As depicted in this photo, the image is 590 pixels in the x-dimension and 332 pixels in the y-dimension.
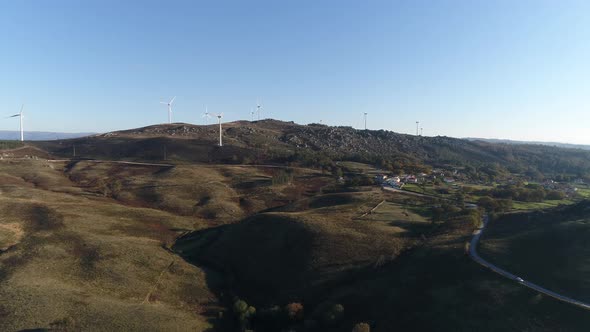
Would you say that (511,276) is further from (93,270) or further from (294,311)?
(93,270)

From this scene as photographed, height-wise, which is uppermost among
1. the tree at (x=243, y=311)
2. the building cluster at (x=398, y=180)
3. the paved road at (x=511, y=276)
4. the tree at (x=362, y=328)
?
the building cluster at (x=398, y=180)

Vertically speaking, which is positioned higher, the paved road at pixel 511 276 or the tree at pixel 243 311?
the paved road at pixel 511 276

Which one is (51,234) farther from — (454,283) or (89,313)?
(454,283)

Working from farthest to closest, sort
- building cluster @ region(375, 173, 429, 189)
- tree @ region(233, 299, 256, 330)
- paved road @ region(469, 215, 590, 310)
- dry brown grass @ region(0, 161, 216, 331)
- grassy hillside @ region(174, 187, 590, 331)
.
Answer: building cluster @ region(375, 173, 429, 189), tree @ region(233, 299, 256, 330), dry brown grass @ region(0, 161, 216, 331), grassy hillside @ region(174, 187, 590, 331), paved road @ region(469, 215, 590, 310)

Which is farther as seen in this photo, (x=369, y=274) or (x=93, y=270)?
(x=93, y=270)

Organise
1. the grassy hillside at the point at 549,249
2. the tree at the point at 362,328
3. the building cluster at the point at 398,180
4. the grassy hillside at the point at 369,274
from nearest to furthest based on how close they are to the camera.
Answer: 1. the tree at the point at 362,328
2. the grassy hillside at the point at 369,274
3. the grassy hillside at the point at 549,249
4. the building cluster at the point at 398,180

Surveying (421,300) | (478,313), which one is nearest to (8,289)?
(421,300)

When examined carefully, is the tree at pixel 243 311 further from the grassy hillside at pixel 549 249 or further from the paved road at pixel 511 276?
the grassy hillside at pixel 549 249

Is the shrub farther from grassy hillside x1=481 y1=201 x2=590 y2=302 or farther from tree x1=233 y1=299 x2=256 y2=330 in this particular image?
grassy hillside x1=481 y1=201 x2=590 y2=302

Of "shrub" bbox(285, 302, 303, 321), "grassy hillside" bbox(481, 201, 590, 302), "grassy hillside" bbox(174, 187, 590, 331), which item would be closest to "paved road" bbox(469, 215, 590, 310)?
"grassy hillside" bbox(481, 201, 590, 302)

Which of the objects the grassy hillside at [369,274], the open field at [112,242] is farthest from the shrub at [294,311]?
the open field at [112,242]

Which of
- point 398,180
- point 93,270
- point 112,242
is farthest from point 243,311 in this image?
point 398,180
